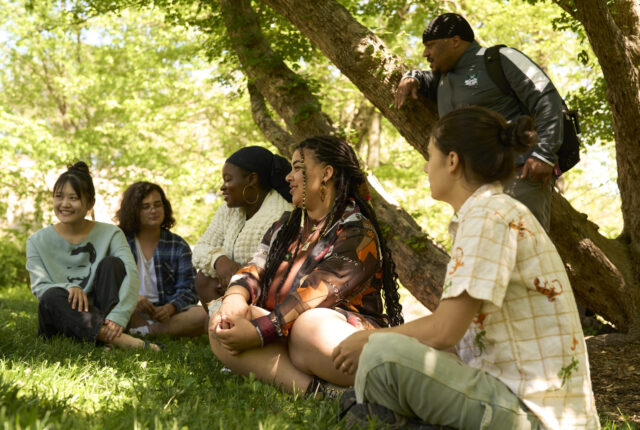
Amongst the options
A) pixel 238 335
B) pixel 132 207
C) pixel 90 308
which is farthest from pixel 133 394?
pixel 132 207

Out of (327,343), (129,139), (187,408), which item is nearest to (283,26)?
(327,343)

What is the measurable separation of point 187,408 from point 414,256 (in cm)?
329

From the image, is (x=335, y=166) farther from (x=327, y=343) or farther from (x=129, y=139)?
(x=129, y=139)

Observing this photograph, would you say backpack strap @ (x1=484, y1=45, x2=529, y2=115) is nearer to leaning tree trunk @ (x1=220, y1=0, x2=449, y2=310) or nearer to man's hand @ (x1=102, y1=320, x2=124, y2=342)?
leaning tree trunk @ (x1=220, y1=0, x2=449, y2=310)

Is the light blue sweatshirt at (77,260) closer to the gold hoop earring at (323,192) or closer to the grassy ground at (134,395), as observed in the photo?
the grassy ground at (134,395)

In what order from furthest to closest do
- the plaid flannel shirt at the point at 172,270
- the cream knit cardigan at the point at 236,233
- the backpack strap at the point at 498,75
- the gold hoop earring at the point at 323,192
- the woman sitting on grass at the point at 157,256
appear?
the plaid flannel shirt at the point at 172,270 → the woman sitting on grass at the point at 157,256 → the cream knit cardigan at the point at 236,233 → the backpack strap at the point at 498,75 → the gold hoop earring at the point at 323,192

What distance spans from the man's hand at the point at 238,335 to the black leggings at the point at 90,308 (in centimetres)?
162

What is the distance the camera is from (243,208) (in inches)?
202

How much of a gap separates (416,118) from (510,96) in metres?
0.92

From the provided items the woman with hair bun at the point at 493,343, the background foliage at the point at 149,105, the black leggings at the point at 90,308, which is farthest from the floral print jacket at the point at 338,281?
the background foliage at the point at 149,105

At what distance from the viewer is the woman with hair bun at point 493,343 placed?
218 centimetres

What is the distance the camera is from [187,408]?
8.18 feet

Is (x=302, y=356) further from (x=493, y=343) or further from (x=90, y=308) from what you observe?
(x=90, y=308)

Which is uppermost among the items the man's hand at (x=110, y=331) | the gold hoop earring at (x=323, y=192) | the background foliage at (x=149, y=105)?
the background foliage at (x=149, y=105)
